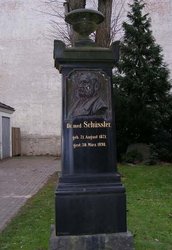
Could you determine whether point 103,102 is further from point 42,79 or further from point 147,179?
point 42,79

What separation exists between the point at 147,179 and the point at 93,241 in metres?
9.61

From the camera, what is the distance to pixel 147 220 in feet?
31.9

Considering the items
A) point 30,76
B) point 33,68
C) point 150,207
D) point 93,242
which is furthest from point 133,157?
point 93,242

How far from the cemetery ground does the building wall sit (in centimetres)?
1684

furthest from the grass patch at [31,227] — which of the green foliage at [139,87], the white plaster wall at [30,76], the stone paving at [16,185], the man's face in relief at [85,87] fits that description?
the white plaster wall at [30,76]

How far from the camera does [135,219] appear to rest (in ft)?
32.1

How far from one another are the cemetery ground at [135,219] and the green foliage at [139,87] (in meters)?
6.70

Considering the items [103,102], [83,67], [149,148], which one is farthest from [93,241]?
[149,148]

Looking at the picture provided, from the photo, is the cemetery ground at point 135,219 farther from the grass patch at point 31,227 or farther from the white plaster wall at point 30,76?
the white plaster wall at point 30,76

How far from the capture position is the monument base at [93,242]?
6816mm

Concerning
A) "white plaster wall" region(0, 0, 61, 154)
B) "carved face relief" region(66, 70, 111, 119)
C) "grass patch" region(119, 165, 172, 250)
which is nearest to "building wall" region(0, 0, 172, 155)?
"white plaster wall" region(0, 0, 61, 154)

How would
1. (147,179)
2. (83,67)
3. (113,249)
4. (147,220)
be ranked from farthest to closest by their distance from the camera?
(147,179) < (147,220) < (83,67) < (113,249)

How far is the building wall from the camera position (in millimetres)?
32562

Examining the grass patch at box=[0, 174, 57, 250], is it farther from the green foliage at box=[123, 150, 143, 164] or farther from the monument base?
the green foliage at box=[123, 150, 143, 164]
